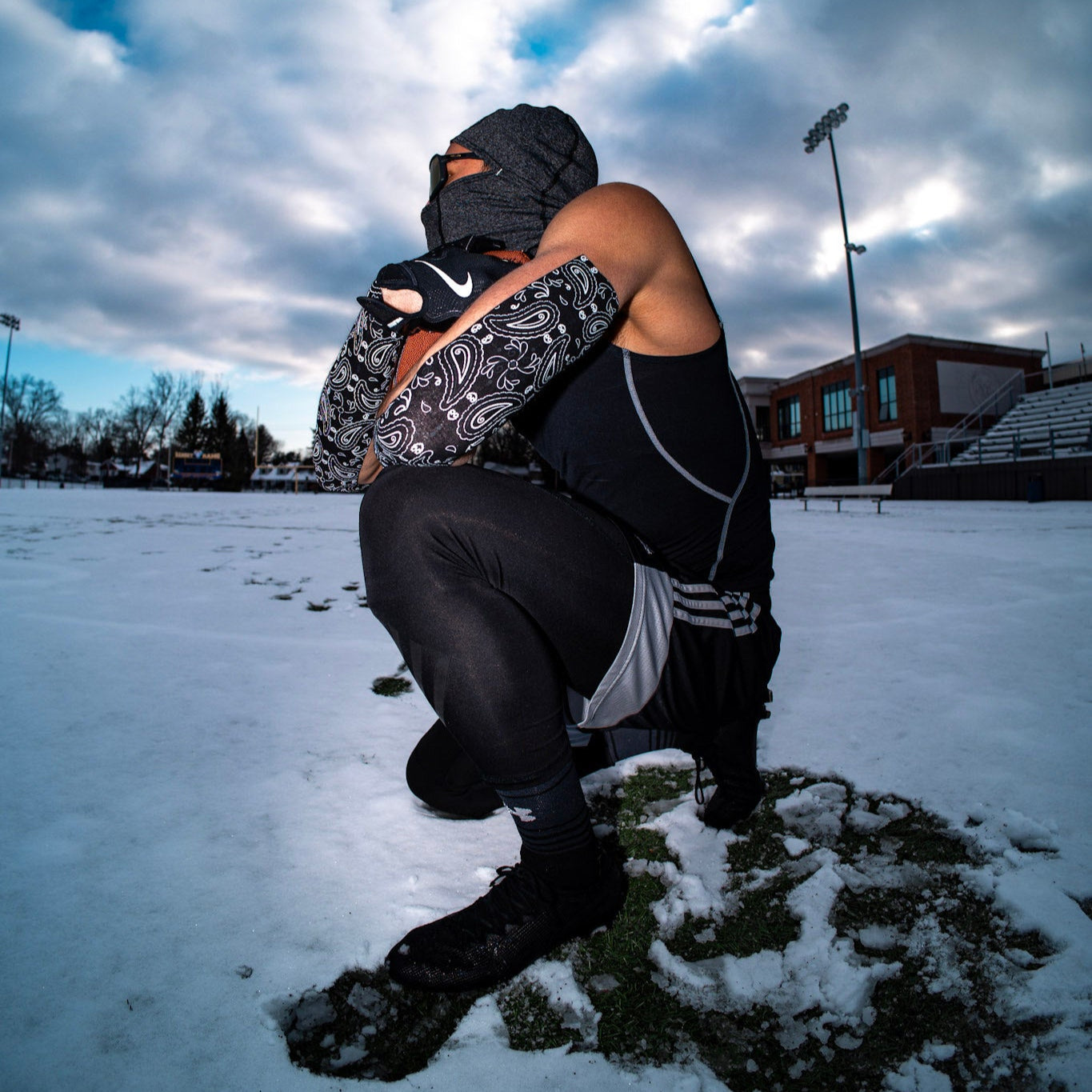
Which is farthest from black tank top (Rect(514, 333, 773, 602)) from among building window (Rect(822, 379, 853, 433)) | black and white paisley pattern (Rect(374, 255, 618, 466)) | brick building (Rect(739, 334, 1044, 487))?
building window (Rect(822, 379, 853, 433))

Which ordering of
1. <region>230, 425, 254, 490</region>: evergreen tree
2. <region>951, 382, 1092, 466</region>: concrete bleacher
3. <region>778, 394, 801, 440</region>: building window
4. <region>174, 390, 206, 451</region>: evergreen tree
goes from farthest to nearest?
<region>174, 390, 206, 451</region>: evergreen tree, <region>230, 425, 254, 490</region>: evergreen tree, <region>778, 394, 801, 440</region>: building window, <region>951, 382, 1092, 466</region>: concrete bleacher

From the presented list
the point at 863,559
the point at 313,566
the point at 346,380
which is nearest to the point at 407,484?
the point at 346,380

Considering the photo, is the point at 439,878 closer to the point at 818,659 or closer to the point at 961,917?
the point at 961,917

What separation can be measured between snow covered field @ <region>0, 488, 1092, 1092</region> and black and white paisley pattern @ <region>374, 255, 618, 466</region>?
78cm

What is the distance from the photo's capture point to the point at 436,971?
87 centimetres

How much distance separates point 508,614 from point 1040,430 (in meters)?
24.3

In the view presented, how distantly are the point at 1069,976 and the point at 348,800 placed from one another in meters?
1.25

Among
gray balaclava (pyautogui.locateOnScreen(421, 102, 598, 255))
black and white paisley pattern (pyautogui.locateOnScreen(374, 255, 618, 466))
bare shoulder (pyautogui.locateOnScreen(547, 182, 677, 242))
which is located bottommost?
black and white paisley pattern (pyautogui.locateOnScreen(374, 255, 618, 466))

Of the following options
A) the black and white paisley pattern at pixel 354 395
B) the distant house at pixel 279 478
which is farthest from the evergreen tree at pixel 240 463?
the black and white paisley pattern at pixel 354 395

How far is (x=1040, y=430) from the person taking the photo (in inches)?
763

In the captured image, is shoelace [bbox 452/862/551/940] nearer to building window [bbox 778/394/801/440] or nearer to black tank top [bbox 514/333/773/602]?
black tank top [bbox 514/333/773/602]

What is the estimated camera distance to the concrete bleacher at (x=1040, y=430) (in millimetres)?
16734

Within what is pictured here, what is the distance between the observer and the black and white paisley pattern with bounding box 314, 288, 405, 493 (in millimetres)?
1209

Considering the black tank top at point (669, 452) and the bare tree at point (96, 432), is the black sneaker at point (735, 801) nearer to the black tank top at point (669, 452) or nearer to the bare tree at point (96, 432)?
the black tank top at point (669, 452)
